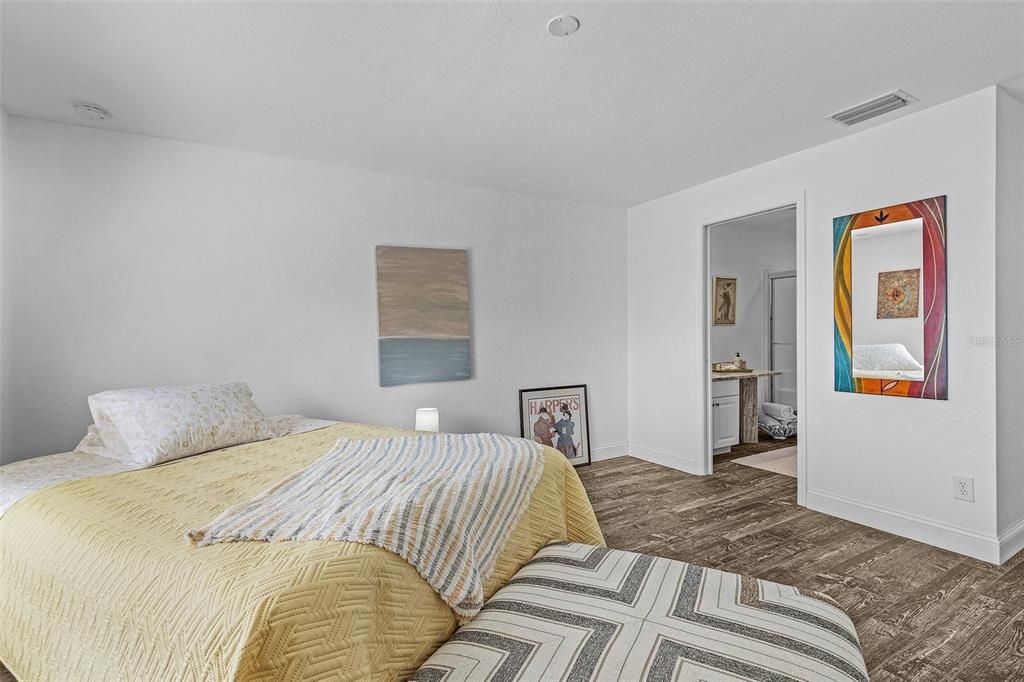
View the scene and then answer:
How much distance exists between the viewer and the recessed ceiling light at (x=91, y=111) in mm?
2613

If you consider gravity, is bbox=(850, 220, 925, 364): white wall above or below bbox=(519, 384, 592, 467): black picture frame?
above

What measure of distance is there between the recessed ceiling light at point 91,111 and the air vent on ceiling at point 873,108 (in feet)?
13.1

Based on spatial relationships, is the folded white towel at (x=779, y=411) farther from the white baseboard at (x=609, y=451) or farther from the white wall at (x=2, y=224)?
the white wall at (x=2, y=224)

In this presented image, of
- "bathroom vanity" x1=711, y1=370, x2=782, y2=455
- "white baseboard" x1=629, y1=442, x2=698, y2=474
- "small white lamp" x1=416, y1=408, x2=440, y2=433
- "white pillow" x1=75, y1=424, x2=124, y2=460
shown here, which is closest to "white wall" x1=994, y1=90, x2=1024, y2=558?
"white baseboard" x1=629, y1=442, x2=698, y2=474

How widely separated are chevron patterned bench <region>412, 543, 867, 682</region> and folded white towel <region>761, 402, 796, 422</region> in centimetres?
499

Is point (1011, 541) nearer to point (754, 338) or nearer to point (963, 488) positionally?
point (963, 488)

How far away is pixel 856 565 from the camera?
106 inches

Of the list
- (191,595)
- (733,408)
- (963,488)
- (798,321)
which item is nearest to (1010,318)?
(963,488)

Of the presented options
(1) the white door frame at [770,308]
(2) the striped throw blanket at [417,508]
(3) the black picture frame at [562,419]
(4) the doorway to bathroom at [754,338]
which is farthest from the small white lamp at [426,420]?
(1) the white door frame at [770,308]

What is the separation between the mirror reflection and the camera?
2965 mm

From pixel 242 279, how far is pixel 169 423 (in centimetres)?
121

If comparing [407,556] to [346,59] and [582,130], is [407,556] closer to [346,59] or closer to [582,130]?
[346,59]

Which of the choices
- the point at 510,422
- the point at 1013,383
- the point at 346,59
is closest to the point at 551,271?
the point at 510,422

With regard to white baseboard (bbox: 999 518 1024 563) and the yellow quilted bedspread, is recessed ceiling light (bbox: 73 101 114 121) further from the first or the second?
white baseboard (bbox: 999 518 1024 563)
